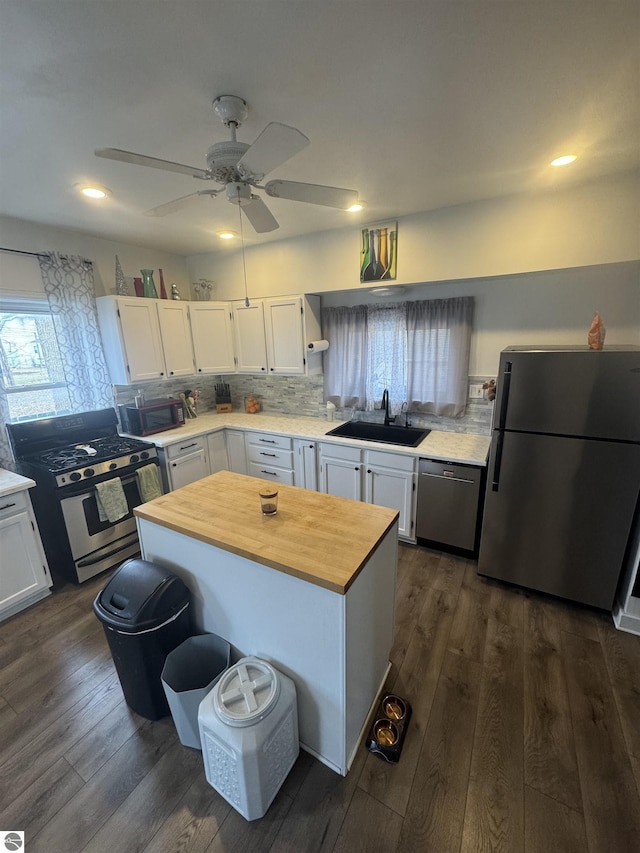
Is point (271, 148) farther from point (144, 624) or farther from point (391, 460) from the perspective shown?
point (391, 460)

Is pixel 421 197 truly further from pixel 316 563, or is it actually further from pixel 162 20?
pixel 316 563

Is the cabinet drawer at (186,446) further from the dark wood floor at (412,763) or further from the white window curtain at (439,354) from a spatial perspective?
the white window curtain at (439,354)

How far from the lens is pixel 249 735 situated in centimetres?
114

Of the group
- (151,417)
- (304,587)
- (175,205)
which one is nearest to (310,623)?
(304,587)

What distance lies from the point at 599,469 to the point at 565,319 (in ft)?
3.85

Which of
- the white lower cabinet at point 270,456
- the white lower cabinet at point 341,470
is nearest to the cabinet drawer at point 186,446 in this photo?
the white lower cabinet at point 270,456

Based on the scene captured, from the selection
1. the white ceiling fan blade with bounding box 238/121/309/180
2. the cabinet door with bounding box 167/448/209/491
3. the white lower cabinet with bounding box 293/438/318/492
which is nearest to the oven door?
the cabinet door with bounding box 167/448/209/491

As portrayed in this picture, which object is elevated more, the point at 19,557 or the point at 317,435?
the point at 317,435

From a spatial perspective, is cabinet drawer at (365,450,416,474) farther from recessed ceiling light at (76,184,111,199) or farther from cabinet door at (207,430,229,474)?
recessed ceiling light at (76,184,111,199)

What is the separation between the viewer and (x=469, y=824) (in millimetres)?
1228

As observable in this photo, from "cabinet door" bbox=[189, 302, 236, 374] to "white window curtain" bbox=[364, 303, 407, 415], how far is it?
1515 mm

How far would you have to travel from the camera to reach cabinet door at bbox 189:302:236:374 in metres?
3.49

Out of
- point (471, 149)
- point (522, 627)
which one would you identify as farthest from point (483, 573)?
point (471, 149)

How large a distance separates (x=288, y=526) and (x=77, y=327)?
8.91ft
